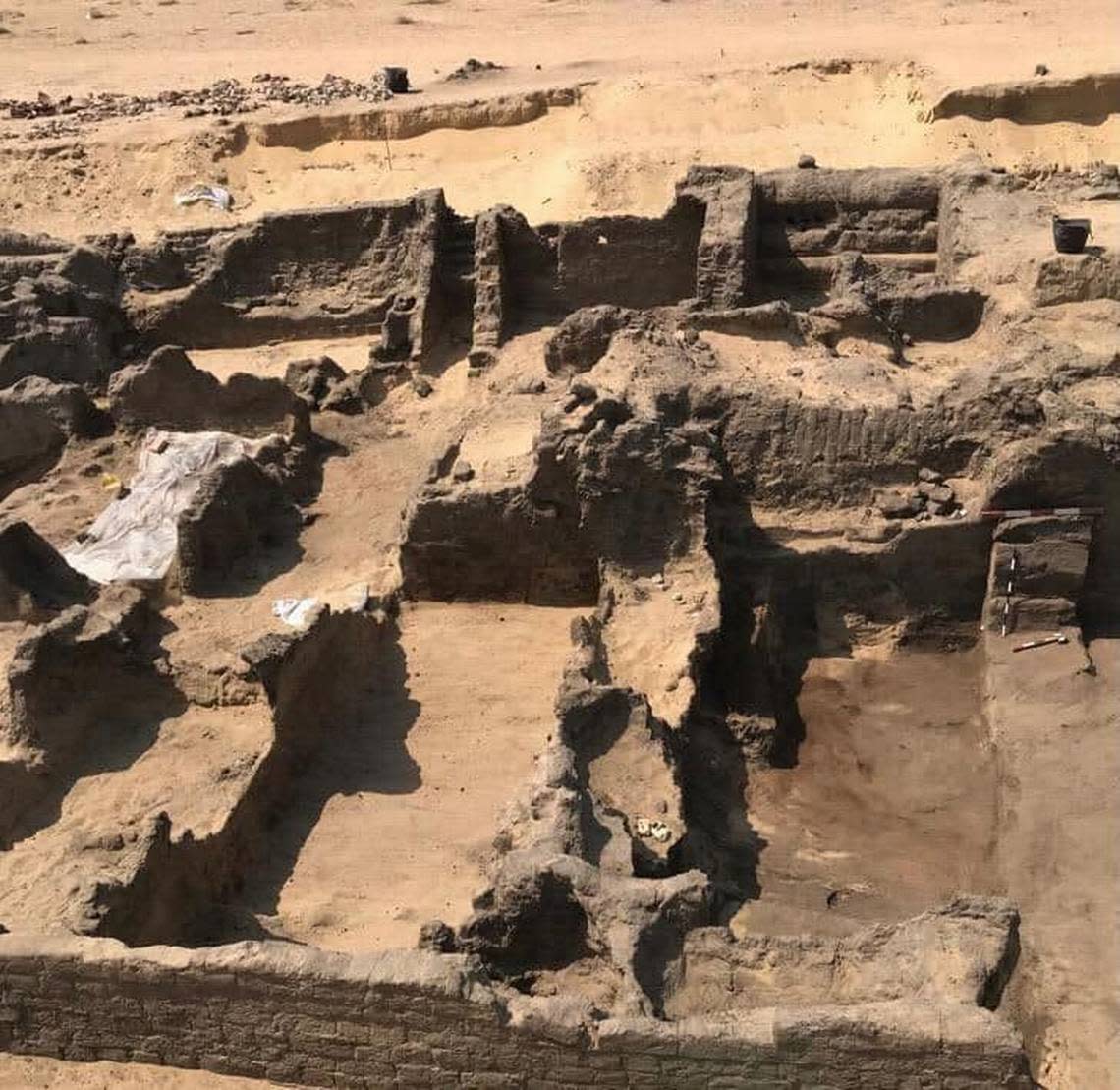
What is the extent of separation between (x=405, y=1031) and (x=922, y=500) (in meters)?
6.22

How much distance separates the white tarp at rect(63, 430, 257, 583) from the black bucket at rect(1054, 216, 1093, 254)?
808cm

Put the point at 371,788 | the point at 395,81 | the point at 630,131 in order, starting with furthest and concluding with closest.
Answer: the point at 395,81 < the point at 630,131 < the point at 371,788

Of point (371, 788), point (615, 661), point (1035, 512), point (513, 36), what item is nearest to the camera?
point (371, 788)

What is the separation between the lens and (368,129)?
22391mm

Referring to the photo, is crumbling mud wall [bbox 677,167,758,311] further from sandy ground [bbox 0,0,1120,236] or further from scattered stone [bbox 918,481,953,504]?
sandy ground [bbox 0,0,1120,236]

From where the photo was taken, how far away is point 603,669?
9.04 m

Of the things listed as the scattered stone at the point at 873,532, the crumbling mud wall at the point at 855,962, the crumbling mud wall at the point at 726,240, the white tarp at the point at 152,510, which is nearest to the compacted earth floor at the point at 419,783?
the crumbling mud wall at the point at 855,962

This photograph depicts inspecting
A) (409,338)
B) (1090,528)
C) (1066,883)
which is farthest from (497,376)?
(1066,883)

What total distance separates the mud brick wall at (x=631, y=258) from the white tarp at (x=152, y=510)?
182 inches

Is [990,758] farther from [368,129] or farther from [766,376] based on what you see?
[368,129]

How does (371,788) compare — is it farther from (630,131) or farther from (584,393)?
(630,131)

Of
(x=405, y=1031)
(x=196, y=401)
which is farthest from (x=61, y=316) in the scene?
(x=405, y=1031)

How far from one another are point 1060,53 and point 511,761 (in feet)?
58.5

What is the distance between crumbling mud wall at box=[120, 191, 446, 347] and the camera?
16328mm
